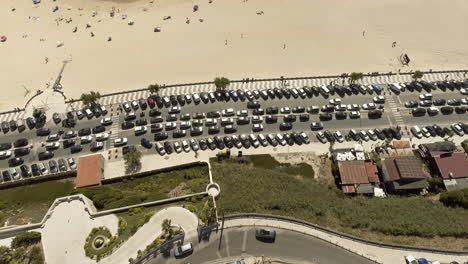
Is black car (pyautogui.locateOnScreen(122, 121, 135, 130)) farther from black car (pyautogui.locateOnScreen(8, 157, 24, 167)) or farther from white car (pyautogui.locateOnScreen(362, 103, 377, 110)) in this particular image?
white car (pyautogui.locateOnScreen(362, 103, 377, 110))

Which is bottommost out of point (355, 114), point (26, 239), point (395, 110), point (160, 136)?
point (26, 239)

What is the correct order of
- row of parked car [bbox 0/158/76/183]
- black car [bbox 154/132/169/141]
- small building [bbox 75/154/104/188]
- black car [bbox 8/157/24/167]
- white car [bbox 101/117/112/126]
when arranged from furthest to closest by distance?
white car [bbox 101/117/112/126] < black car [bbox 154/132/169/141] < black car [bbox 8/157/24/167] < row of parked car [bbox 0/158/76/183] < small building [bbox 75/154/104/188]

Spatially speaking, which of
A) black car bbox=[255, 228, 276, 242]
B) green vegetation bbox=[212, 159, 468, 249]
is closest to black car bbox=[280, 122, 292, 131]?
green vegetation bbox=[212, 159, 468, 249]

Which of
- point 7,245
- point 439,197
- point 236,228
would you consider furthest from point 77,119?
point 439,197

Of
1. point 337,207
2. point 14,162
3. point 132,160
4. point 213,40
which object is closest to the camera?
point 337,207

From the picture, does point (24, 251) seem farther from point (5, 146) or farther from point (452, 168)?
point (452, 168)

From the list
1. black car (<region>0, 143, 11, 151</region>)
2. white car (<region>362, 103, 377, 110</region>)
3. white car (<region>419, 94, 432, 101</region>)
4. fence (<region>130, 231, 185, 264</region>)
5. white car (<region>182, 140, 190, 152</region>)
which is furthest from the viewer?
white car (<region>419, 94, 432, 101</region>)

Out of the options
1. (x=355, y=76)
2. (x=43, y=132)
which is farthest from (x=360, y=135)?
(x=43, y=132)

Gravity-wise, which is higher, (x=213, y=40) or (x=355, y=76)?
(x=213, y=40)
